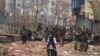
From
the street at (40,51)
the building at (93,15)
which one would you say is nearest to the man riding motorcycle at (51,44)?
the street at (40,51)

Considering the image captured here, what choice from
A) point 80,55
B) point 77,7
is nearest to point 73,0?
point 77,7

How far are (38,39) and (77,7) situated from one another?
14761 mm

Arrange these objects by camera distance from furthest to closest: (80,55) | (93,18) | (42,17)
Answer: (42,17)
(93,18)
(80,55)

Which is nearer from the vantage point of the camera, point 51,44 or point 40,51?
point 51,44

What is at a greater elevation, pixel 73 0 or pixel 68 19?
pixel 73 0

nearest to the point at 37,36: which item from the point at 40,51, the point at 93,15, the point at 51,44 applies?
the point at 93,15

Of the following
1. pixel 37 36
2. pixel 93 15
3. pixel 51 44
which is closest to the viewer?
pixel 51 44

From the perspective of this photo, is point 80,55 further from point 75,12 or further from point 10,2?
point 10,2

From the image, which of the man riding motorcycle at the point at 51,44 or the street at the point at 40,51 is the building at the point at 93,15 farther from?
the man riding motorcycle at the point at 51,44

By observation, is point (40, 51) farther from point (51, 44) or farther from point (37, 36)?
point (37, 36)

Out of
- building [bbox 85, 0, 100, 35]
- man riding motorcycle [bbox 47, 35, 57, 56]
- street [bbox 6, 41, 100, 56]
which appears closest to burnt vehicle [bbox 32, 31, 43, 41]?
building [bbox 85, 0, 100, 35]

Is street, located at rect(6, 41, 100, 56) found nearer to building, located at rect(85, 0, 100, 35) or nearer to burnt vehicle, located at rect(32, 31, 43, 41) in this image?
burnt vehicle, located at rect(32, 31, 43, 41)

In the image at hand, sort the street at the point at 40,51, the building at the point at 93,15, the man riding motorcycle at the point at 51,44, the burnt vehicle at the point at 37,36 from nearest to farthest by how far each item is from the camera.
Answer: the man riding motorcycle at the point at 51,44 < the street at the point at 40,51 < the burnt vehicle at the point at 37,36 < the building at the point at 93,15

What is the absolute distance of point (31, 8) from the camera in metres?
82.2
